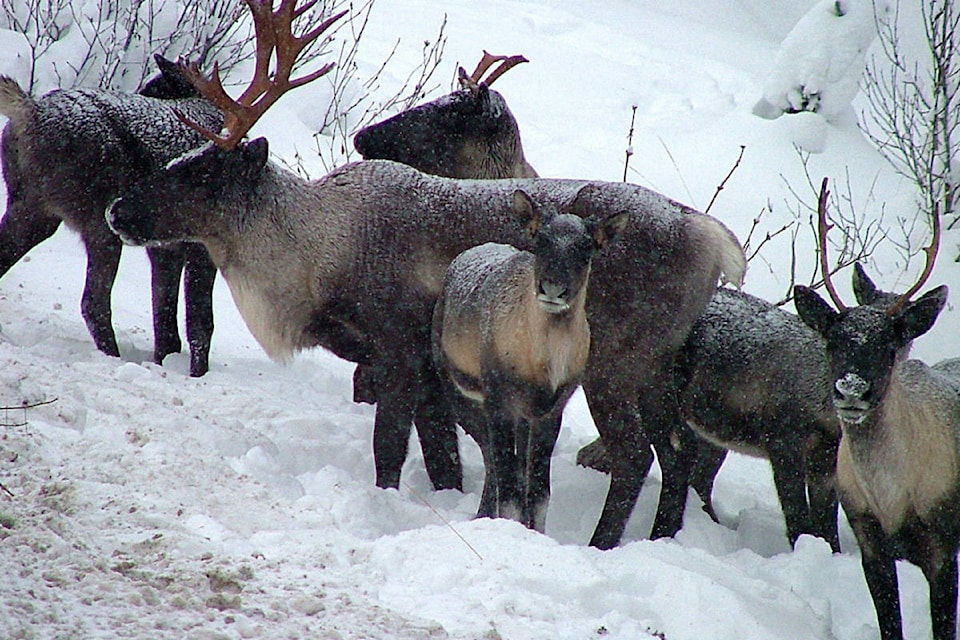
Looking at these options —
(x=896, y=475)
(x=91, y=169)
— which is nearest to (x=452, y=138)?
(x=91, y=169)

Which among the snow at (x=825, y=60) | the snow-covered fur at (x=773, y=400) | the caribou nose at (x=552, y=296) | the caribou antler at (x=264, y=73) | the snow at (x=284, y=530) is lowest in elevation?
the snow at (x=284, y=530)

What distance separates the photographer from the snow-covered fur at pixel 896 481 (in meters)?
4.84

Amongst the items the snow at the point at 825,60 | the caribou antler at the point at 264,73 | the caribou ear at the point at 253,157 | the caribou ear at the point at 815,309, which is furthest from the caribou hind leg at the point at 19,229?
the snow at the point at 825,60

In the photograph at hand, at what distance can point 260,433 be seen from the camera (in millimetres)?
6035

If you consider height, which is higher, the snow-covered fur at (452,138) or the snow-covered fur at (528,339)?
the snow-covered fur at (452,138)

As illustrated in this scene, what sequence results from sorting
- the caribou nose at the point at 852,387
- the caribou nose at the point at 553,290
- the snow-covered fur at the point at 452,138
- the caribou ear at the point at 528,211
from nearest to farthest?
the caribou nose at the point at 852,387 < the caribou nose at the point at 553,290 < the caribou ear at the point at 528,211 < the snow-covered fur at the point at 452,138

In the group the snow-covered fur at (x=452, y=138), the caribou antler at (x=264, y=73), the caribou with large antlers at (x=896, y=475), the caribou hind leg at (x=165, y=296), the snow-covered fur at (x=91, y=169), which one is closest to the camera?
the caribou with large antlers at (x=896, y=475)

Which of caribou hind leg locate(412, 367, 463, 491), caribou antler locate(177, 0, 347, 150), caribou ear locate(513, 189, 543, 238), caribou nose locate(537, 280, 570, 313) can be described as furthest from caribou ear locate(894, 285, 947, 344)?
caribou antler locate(177, 0, 347, 150)

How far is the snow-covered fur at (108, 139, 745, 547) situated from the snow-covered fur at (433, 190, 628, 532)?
1.74 feet

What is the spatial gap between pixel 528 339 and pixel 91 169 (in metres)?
3.42

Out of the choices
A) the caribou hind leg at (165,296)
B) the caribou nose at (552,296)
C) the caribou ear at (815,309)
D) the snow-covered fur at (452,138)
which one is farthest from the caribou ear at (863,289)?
the caribou hind leg at (165,296)

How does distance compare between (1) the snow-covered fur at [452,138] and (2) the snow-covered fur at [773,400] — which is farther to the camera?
(1) the snow-covered fur at [452,138]

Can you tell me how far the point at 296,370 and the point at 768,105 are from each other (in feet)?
32.4

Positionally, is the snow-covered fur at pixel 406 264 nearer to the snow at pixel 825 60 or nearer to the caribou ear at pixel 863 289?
the caribou ear at pixel 863 289
